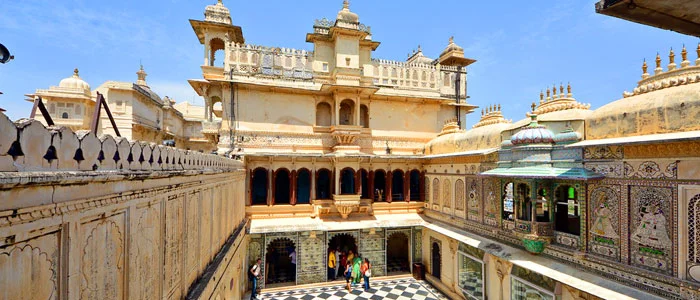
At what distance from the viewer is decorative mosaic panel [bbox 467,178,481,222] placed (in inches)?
383

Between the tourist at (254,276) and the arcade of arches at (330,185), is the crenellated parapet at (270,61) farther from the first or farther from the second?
the tourist at (254,276)

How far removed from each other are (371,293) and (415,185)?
588 centimetres

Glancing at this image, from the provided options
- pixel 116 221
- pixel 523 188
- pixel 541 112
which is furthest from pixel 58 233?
pixel 541 112

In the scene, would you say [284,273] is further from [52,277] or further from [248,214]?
[52,277]

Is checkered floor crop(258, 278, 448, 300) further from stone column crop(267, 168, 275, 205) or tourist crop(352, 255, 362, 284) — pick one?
stone column crop(267, 168, 275, 205)

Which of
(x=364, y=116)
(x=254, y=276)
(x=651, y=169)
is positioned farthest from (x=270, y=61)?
(x=651, y=169)

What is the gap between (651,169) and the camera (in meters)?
5.61

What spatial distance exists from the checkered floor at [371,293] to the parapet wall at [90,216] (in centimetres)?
725

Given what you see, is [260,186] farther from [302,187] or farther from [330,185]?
[330,185]

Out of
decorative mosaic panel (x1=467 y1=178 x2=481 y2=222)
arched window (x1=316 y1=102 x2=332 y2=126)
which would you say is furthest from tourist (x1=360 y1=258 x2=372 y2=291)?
arched window (x1=316 y1=102 x2=332 y2=126)

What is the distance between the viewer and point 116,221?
8.36ft

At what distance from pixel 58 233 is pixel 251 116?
11.1 m

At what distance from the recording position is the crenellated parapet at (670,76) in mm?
5578

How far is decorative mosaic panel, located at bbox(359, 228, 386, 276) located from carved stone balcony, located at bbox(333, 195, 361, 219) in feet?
3.51
